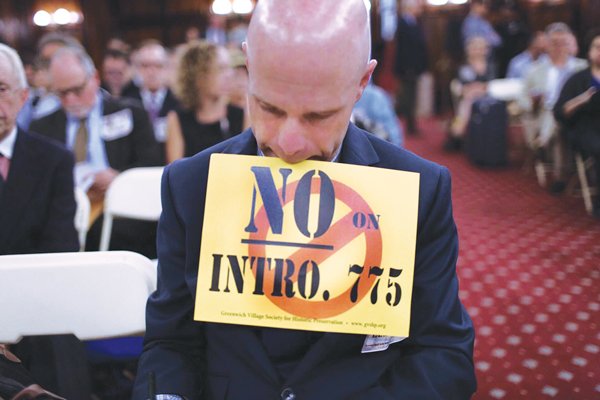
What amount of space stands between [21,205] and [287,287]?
1.19 m

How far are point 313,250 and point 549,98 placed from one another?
206 inches

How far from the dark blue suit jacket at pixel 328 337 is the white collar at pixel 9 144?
0.92 meters

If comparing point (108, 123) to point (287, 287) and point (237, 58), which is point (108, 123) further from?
point (287, 287)

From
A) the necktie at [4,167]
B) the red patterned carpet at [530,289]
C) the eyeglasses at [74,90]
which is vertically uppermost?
the eyeglasses at [74,90]

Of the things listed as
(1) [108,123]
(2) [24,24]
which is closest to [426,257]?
(1) [108,123]

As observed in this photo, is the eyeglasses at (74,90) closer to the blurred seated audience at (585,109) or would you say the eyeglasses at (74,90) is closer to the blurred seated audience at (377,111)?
the blurred seated audience at (377,111)

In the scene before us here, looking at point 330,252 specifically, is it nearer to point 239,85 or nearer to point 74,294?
point 74,294

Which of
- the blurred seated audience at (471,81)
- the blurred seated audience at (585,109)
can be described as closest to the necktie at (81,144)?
the blurred seated audience at (585,109)

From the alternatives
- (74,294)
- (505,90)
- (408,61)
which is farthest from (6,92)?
(408,61)

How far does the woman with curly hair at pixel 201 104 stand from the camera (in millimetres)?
3264

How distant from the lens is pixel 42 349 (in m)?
1.30

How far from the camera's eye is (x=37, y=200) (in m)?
1.69

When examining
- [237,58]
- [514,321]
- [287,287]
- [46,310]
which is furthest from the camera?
[237,58]

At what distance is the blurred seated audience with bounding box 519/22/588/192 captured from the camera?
506 centimetres
